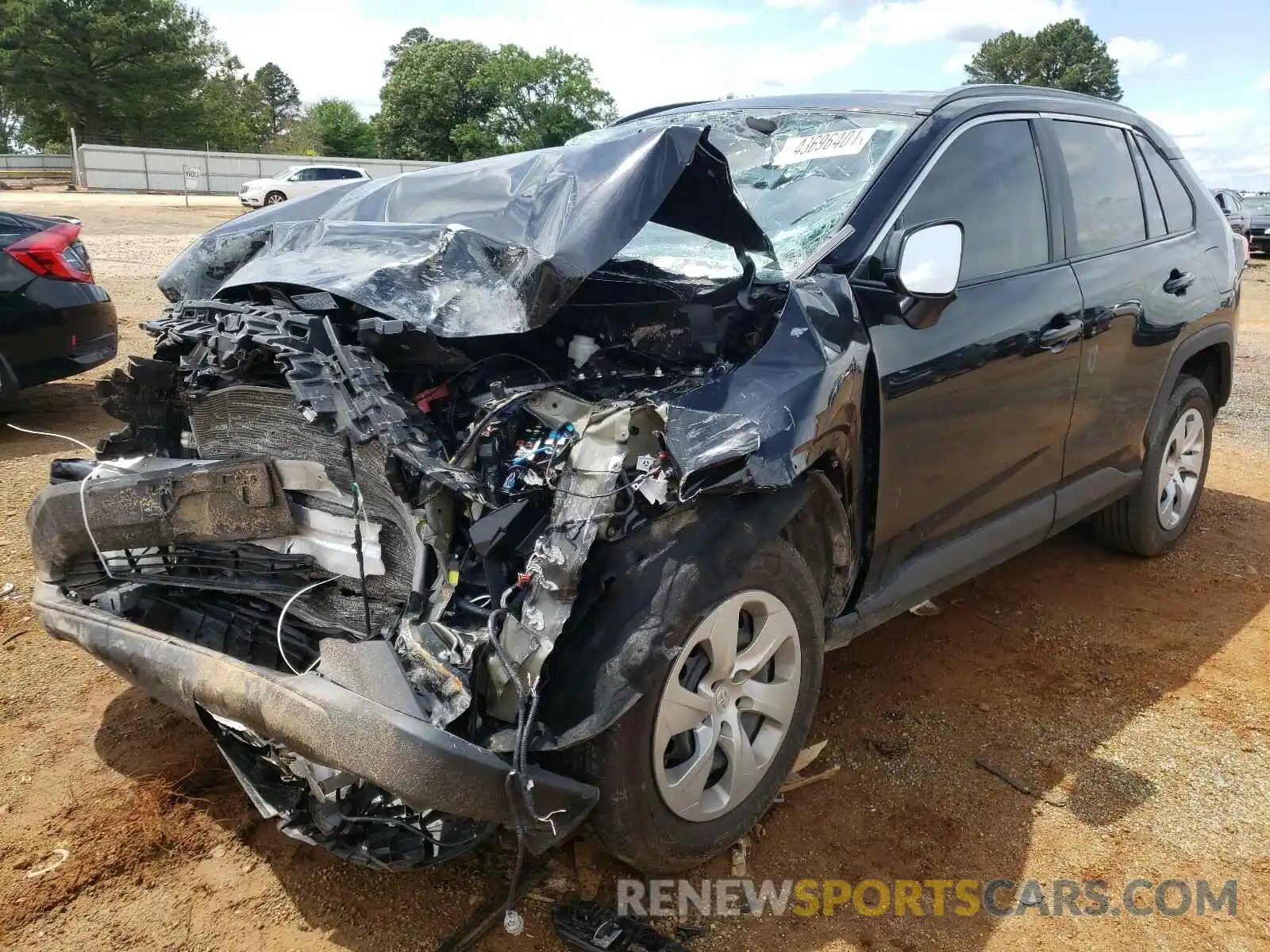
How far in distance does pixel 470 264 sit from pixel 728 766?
5.01ft

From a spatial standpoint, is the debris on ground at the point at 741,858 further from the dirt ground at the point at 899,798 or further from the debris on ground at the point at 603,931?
the debris on ground at the point at 603,931

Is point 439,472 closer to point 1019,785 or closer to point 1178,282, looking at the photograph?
point 1019,785

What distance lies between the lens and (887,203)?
2895 mm

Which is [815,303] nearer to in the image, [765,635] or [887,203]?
[887,203]

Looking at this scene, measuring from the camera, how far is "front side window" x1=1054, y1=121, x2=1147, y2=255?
11.9ft

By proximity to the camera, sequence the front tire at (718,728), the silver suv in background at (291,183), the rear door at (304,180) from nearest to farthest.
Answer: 1. the front tire at (718,728)
2. the silver suv in background at (291,183)
3. the rear door at (304,180)

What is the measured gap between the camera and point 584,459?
217 centimetres

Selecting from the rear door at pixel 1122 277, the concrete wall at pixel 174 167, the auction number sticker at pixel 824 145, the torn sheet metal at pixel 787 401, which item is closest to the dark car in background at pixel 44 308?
the auction number sticker at pixel 824 145

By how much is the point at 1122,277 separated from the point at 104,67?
171ft

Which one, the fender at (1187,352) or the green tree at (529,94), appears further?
the green tree at (529,94)

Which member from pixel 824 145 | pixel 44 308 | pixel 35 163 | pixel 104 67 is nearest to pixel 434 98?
pixel 104 67

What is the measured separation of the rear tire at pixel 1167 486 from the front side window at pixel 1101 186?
0.93m

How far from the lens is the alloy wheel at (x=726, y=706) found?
7.47 ft

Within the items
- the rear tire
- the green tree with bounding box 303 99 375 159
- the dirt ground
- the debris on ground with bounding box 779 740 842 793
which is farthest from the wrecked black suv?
the green tree with bounding box 303 99 375 159
